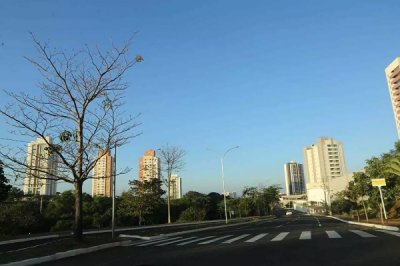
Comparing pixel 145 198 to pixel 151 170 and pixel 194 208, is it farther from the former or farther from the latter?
pixel 194 208

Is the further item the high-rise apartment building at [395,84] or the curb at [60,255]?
the high-rise apartment building at [395,84]

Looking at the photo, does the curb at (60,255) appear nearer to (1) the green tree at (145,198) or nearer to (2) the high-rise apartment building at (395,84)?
(1) the green tree at (145,198)

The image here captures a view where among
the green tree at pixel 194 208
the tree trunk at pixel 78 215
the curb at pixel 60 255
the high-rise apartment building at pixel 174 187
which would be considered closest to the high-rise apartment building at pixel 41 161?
the tree trunk at pixel 78 215

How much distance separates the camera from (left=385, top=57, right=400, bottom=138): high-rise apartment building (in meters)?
124

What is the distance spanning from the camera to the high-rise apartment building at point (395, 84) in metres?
124

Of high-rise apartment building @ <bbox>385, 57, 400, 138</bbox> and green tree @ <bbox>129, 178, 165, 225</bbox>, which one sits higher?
high-rise apartment building @ <bbox>385, 57, 400, 138</bbox>

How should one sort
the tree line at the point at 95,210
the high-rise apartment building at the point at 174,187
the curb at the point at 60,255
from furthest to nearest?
the high-rise apartment building at the point at 174,187 → the tree line at the point at 95,210 → the curb at the point at 60,255

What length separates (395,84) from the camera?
12562 cm

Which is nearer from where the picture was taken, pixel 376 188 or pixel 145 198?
pixel 376 188

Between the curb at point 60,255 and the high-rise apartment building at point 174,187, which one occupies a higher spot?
the high-rise apartment building at point 174,187

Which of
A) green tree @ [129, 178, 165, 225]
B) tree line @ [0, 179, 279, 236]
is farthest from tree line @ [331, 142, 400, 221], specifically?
green tree @ [129, 178, 165, 225]

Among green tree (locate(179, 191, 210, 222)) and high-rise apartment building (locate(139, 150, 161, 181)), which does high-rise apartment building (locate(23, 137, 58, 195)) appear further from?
green tree (locate(179, 191, 210, 222))

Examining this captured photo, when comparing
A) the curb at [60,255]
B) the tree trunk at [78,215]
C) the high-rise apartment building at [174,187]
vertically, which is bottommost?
the curb at [60,255]

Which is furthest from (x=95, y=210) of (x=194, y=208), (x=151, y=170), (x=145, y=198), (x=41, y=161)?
(x=41, y=161)
